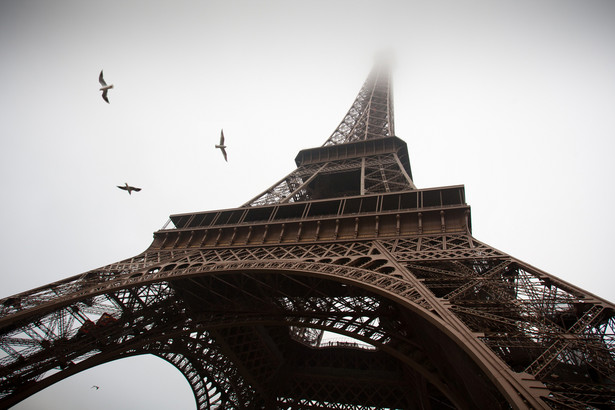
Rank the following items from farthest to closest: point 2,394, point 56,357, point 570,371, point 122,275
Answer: point 122,275 < point 56,357 < point 2,394 < point 570,371

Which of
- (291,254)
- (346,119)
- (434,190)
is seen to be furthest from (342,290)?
(346,119)

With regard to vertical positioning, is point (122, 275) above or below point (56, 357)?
above

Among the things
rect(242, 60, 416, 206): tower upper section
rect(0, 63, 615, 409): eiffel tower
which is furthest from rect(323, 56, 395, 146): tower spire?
rect(0, 63, 615, 409): eiffel tower

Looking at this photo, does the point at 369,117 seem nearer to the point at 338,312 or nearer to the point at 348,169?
the point at 348,169

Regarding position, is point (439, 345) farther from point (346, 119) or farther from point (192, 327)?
point (346, 119)

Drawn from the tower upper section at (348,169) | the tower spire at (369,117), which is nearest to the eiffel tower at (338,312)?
the tower upper section at (348,169)

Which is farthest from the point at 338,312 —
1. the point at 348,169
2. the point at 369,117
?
the point at 369,117
